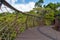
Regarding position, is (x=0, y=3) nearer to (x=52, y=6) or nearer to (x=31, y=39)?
A: (x=31, y=39)

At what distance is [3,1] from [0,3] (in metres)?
0.07

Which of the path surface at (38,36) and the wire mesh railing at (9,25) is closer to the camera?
the wire mesh railing at (9,25)

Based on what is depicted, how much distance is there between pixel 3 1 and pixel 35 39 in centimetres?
221

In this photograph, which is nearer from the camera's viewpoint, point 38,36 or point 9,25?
point 9,25

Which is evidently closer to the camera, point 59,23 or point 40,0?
point 59,23

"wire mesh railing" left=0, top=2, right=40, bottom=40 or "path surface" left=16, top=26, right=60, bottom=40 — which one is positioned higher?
"wire mesh railing" left=0, top=2, right=40, bottom=40

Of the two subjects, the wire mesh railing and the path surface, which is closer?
the wire mesh railing

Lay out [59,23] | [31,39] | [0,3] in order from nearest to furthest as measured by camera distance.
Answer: [0,3] < [31,39] < [59,23]

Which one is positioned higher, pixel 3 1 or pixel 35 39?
pixel 3 1

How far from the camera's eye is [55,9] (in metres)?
23.8

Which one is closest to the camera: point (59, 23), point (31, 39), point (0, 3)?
point (0, 3)

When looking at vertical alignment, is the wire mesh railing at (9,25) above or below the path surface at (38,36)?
above

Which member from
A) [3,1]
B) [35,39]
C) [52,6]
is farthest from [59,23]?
[52,6]

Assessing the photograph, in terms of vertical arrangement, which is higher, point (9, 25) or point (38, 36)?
point (9, 25)
